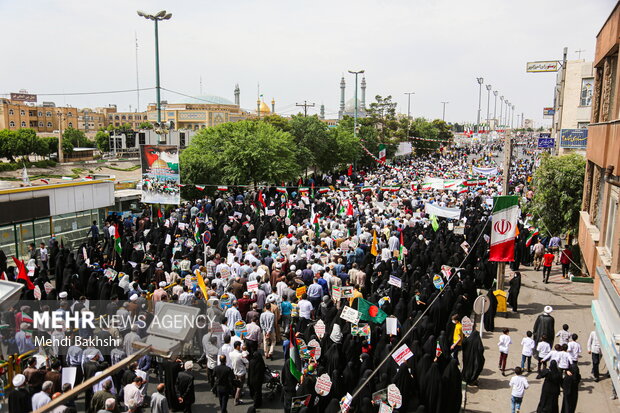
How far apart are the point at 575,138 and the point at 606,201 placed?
1809 centimetres

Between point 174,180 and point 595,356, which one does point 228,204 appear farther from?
point 595,356

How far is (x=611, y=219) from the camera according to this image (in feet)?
35.8

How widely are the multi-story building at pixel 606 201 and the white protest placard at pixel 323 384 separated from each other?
4.18 m

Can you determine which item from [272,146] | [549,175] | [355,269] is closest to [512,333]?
[355,269]

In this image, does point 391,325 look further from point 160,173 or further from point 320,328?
point 160,173

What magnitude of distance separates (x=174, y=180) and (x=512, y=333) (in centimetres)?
1242

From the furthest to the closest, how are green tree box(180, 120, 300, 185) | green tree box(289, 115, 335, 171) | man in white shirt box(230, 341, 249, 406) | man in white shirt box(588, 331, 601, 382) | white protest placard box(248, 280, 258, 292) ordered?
green tree box(289, 115, 335, 171)
green tree box(180, 120, 300, 185)
white protest placard box(248, 280, 258, 292)
man in white shirt box(588, 331, 601, 382)
man in white shirt box(230, 341, 249, 406)

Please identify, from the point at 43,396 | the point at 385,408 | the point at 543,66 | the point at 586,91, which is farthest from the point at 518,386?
the point at 543,66

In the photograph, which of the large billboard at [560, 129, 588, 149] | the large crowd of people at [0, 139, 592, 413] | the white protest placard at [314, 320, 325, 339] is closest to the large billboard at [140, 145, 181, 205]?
the large crowd of people at [0, 139, 592, 413]

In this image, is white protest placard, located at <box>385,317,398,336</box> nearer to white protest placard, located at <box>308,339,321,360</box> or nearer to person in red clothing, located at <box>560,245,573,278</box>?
white protest placard, located at <box>308,339,321,360</box>

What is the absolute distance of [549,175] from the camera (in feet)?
58.4

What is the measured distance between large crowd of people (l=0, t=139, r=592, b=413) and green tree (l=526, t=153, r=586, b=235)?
46.0 inches

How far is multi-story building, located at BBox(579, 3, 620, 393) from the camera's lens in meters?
8.18

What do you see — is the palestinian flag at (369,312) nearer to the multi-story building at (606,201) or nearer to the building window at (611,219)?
the multi-story building at (606,201)
